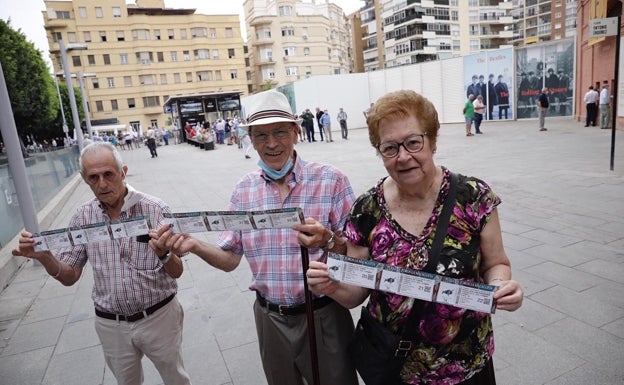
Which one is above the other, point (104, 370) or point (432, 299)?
point (432, 299)

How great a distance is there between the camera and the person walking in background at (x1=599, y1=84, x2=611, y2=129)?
1642 centimetres

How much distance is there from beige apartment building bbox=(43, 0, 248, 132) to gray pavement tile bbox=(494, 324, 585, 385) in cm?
6325

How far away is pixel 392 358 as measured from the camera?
170 centimetres

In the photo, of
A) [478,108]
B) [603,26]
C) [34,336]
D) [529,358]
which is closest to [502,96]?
[478,108]

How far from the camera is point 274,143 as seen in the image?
2160 millimetres

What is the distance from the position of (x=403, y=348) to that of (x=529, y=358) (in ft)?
6.75

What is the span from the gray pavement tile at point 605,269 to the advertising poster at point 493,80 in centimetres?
2163

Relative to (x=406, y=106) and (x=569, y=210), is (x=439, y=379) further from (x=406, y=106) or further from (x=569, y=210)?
(x=569, y=210)

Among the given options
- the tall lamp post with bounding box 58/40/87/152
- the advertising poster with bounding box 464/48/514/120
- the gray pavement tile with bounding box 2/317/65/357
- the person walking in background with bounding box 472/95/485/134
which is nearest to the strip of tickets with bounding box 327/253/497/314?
the gray pavement tile with bounding box 2/317/65/357

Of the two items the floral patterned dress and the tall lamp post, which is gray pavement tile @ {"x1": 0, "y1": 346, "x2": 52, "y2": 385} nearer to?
the floral patterned dress

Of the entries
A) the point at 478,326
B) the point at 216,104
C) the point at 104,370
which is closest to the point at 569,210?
the point at 478,326

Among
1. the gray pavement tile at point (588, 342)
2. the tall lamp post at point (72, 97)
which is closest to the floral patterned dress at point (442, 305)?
the gray pavement tile at point (588, 342)

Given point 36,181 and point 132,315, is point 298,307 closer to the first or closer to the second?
point 132,315

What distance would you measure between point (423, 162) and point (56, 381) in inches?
140
